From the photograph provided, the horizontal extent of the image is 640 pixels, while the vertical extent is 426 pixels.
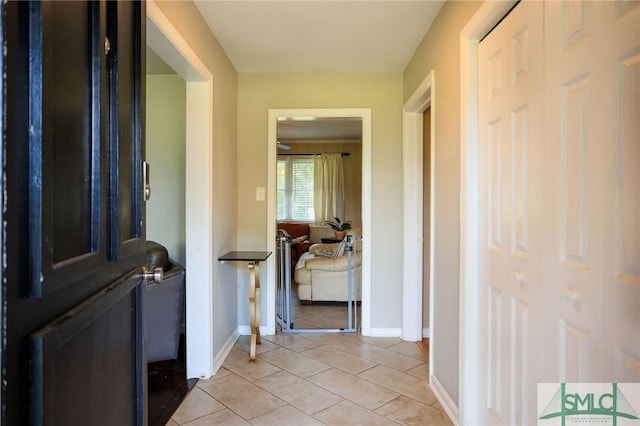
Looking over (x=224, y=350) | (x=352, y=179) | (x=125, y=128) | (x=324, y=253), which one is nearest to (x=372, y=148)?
(x=324, y=253)

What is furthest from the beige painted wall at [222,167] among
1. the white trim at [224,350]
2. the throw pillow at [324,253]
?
the throw pillow at [324,253]

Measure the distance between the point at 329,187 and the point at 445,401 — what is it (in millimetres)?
5376

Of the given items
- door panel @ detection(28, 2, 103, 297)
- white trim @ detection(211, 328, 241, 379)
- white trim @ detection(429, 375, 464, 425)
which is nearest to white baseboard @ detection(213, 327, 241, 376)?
white trim @ detection(211, 328, 241, 379)

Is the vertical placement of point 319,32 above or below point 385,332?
above

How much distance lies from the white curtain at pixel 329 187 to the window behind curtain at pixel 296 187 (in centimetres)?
17

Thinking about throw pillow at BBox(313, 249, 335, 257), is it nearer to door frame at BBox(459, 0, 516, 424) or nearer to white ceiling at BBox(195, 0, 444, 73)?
white ceiling at BBox(195, 0, 444, 73)

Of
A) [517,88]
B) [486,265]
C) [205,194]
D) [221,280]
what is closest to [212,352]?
[221,280]

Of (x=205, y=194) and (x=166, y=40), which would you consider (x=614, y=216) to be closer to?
(x=166, y=40)

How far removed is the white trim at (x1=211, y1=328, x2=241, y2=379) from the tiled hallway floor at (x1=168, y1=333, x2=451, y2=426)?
0.04 m

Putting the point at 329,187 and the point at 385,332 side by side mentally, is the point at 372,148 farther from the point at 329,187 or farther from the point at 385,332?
the point at 329,187

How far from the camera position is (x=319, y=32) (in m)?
2.68

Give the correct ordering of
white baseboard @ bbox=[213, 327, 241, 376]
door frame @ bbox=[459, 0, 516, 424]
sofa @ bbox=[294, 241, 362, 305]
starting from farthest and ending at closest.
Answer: sofa @ bbox=[294, 241, 362, 305], white baseboard @ bbox=[213, 327, 241, 376], door frame @ bbox=[459, 0, 516, 424]

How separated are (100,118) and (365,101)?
291 centimetres

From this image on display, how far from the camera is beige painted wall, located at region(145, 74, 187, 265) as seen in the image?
11.5 ft
